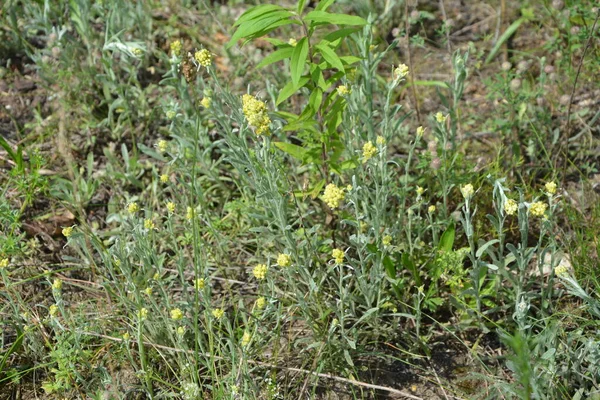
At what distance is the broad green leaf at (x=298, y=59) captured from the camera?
104 inches

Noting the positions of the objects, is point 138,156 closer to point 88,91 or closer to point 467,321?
point 88,91

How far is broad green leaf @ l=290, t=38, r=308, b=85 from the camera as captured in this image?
2.65 meters

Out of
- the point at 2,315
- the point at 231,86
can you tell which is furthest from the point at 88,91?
the point at 2,315

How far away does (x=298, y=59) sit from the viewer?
275 centimetres

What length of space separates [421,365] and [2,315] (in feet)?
6.64

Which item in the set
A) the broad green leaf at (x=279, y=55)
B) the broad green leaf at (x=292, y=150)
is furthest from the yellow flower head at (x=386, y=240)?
the broad green leaf at (x=279, y=55)

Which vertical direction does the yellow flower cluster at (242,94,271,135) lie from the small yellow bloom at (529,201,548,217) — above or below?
above

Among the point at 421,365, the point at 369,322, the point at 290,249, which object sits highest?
the point at 290,249

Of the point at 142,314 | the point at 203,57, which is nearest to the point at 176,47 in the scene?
the point at 203,57

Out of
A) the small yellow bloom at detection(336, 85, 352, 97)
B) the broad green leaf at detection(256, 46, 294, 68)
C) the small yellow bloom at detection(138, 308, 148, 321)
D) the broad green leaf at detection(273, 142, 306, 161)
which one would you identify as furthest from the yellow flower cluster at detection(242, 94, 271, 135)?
the small yellow bloom at detection(138, 308, 148, 321)

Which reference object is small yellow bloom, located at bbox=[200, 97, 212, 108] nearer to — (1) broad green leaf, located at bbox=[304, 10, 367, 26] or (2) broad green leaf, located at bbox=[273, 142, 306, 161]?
(2) broad green leaf, located at bbox=[273, 142, 306, 161]

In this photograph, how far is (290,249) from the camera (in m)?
2.90

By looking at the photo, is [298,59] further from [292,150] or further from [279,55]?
[292,150]

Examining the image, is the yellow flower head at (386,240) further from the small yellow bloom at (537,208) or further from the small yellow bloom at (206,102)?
the small yellow bloom at (206,102)
